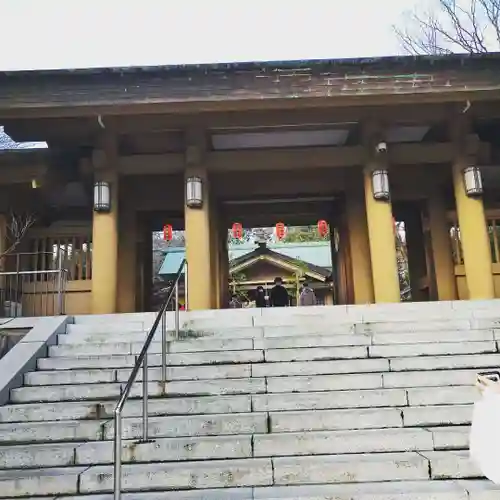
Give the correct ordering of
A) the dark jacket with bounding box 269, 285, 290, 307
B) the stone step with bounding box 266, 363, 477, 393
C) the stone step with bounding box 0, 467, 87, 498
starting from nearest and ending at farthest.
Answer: the stone step with bounding box 0, 467, 87, 498
the stone step with bounding box 266, 363, 477, 393
the dark jacket with bounding box 269, 285, 290, 307

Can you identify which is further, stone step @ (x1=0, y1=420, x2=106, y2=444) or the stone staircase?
stone step @ (x1=0, y1=420, x2=106, y2=444)

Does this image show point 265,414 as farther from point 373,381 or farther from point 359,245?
point 359,245

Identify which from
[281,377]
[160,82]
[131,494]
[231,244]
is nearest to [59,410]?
[131,494]

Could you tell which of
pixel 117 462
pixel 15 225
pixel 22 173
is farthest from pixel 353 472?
pixel 15 225

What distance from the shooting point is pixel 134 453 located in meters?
4.07

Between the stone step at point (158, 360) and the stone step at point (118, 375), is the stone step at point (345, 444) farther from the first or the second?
the stone step at point (158, 360)

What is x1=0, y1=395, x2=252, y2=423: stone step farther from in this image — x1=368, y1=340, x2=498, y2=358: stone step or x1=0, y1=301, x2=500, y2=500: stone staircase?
x1=368, y1=340, x2=498, y2=358: stone step

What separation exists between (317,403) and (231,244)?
24500mm

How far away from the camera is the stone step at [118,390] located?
498 centimetres

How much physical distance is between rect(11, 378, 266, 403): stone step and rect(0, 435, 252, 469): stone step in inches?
34.4

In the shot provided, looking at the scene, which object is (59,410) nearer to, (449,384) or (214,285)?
(449,384)

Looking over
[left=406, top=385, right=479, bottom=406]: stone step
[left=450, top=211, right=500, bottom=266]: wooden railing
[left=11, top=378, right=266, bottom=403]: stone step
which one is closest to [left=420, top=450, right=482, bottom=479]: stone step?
[left=406, top=385, right=479, bottom=406]: stone step

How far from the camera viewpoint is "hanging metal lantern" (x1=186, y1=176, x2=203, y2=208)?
28.7 ft

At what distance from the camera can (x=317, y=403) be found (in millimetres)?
4723
